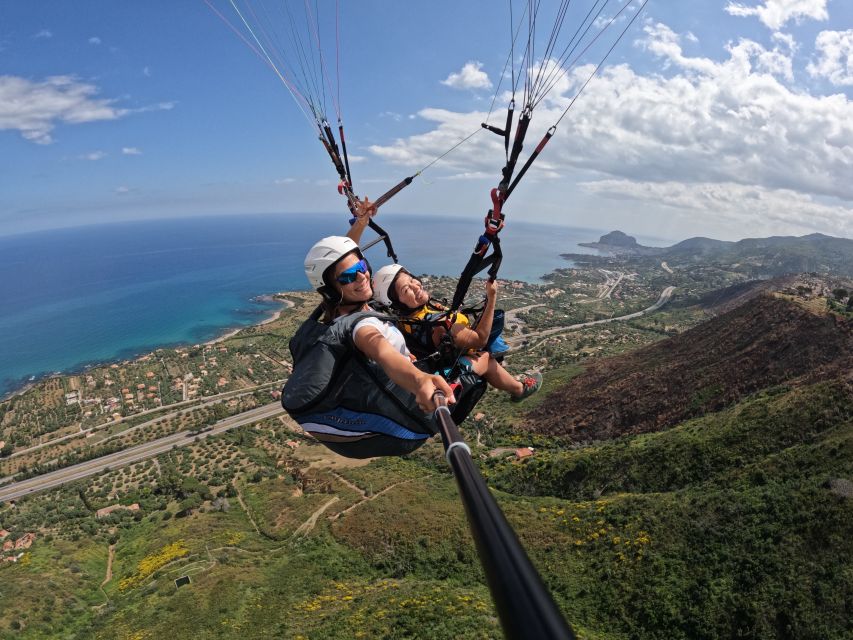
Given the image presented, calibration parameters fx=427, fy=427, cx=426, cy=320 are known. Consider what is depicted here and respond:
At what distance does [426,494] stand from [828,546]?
19146 mm

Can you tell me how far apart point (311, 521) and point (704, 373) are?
3473 centimetres

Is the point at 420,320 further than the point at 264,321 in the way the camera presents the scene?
No

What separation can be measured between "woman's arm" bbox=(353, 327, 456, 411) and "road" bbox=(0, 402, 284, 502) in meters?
55.6

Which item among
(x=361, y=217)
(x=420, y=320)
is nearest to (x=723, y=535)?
(x=420, y=320)

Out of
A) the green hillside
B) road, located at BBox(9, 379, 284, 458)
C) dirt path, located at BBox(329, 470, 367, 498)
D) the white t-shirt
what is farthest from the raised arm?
road, located at BBox(9, 379, 284, 458)

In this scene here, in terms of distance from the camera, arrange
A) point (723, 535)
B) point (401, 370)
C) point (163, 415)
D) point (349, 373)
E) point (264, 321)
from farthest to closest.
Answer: point (264, 321) → point (163, 415) → point (723, 535) → point (349, 373) → point (401, 370)

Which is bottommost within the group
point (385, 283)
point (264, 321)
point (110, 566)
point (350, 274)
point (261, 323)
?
point (110, 566)

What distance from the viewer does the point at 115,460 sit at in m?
48.0

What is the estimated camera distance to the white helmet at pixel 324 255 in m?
4.25

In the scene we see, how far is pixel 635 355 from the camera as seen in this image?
174 ft

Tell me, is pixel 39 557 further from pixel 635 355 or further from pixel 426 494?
pixel 635 355

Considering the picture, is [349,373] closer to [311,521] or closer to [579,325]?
[311,521]

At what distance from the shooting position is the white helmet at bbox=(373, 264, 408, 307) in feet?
18.2

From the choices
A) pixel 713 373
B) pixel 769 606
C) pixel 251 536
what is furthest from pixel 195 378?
pixel 769 606
